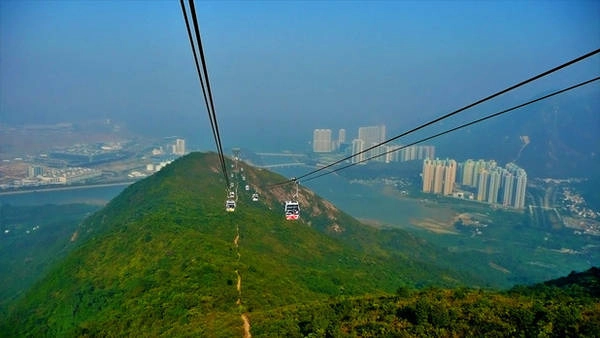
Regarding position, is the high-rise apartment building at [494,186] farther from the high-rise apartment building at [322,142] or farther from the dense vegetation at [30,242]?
the dense vegetation at [30,242]

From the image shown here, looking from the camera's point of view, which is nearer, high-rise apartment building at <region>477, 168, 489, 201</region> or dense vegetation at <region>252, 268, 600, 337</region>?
dense vegetation at <region>252, 268, 600, 337</region>

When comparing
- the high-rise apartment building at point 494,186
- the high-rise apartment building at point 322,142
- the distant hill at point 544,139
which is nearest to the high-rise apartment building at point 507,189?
the high-rise apartment building at point 494,186

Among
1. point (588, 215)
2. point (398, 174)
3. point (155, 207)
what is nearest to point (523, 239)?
point (588, 215)

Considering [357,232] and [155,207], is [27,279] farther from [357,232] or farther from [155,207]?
[357,232]

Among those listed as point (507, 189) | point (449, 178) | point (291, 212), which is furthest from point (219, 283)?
point (507, 189)

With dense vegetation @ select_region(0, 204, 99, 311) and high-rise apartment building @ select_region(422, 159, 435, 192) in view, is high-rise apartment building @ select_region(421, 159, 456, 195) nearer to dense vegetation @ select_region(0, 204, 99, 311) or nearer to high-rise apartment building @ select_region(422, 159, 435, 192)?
high-rise apartment building @ select_region(422, 159, 435, 192)

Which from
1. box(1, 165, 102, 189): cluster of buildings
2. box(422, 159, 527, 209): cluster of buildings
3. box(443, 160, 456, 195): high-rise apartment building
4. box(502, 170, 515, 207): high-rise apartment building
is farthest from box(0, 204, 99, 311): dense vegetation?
box(502, 170, 515, 207): high-rise apartment building
